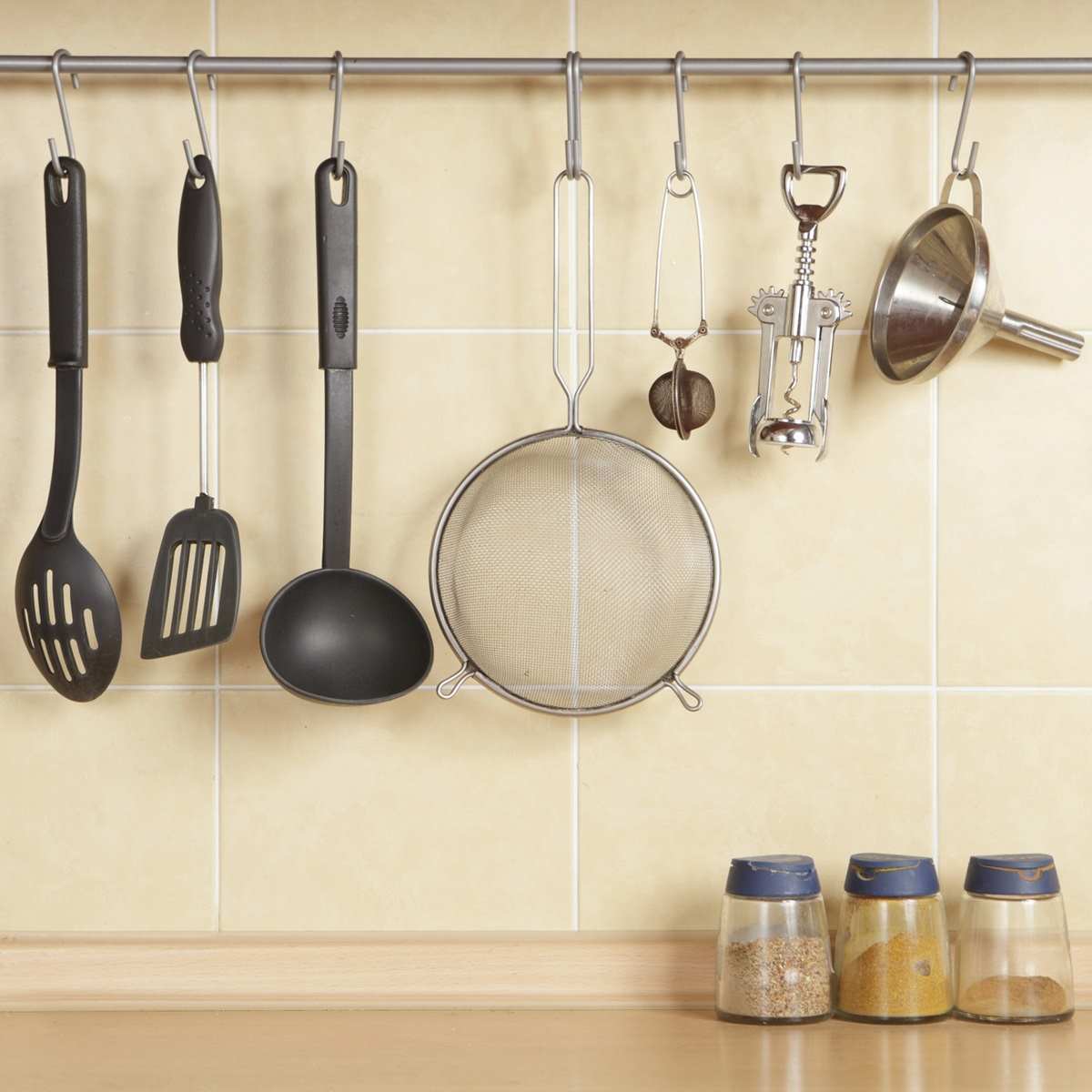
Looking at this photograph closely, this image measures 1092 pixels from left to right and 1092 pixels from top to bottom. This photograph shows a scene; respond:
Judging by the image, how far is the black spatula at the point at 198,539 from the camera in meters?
0.97

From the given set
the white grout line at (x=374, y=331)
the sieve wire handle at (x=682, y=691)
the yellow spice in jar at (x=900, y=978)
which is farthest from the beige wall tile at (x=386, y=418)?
the yellow spice in jar at (x=900, y=978)

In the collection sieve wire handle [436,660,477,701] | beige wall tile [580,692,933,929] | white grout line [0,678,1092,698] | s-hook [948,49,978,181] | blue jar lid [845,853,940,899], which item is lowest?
blue jar lid [845,853,940,899]

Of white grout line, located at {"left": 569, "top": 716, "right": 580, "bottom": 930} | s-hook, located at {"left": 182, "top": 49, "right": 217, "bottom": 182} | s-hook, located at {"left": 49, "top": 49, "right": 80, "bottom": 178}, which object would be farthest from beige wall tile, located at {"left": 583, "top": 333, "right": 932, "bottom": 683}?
s-hook, located at {"left": 49, "top": 49, "right": 80, "bottom": 178}

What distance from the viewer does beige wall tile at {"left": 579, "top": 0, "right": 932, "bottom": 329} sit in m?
1.04

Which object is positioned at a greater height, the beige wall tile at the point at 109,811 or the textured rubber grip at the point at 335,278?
the textured rubber grip at the point at 335,278

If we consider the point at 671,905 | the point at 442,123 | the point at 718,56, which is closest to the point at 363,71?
the point at 442,123

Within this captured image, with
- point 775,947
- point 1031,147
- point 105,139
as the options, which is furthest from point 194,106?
point 775,947

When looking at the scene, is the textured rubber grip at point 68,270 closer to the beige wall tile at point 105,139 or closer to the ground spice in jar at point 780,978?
the beige wall tile at point 105,139

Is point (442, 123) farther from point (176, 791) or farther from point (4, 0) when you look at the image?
point (176, 791)

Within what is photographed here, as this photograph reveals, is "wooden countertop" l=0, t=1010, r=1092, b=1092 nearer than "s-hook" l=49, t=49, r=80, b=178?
Yes

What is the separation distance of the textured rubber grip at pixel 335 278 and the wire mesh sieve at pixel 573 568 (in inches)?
5.7

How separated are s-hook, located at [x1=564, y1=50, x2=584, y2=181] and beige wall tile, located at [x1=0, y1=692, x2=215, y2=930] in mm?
527

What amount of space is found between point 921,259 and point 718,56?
0.24 metres

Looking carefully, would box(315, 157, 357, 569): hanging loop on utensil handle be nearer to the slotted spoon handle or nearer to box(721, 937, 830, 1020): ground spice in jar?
the slotted spoon handle
